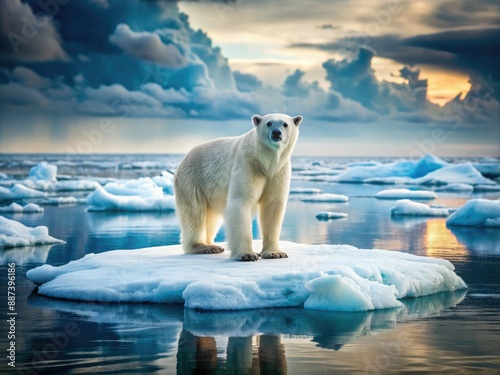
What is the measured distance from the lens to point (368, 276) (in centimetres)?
803

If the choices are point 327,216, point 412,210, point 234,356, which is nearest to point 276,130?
point 234,356

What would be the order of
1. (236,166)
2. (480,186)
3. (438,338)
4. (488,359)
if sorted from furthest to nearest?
(480,186) < (236,166) < (438,338) < (488,359)

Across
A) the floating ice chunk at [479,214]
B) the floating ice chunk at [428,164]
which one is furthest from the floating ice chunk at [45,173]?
the floating ice chunk at [479,214]

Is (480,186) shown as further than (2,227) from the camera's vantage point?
Yes

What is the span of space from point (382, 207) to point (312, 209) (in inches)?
103

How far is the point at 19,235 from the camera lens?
1348 cm

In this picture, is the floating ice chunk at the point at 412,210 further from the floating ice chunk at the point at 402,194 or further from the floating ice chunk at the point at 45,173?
the floating ice chunk at the point at 45,173

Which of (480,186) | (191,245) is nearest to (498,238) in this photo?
(191,245)

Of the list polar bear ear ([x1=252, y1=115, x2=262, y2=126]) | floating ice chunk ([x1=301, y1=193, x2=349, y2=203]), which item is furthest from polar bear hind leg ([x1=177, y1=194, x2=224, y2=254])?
floating ice chunk ([x1=301, y1=193, x2=349, y2=203])

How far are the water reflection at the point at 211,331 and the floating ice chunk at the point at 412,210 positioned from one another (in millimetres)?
13797

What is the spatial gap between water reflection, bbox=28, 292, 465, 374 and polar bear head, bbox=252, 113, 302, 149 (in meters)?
2.02

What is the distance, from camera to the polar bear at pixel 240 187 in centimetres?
870

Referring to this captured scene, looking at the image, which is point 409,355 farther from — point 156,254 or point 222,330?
point 156,254

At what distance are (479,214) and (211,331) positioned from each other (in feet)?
43.3
